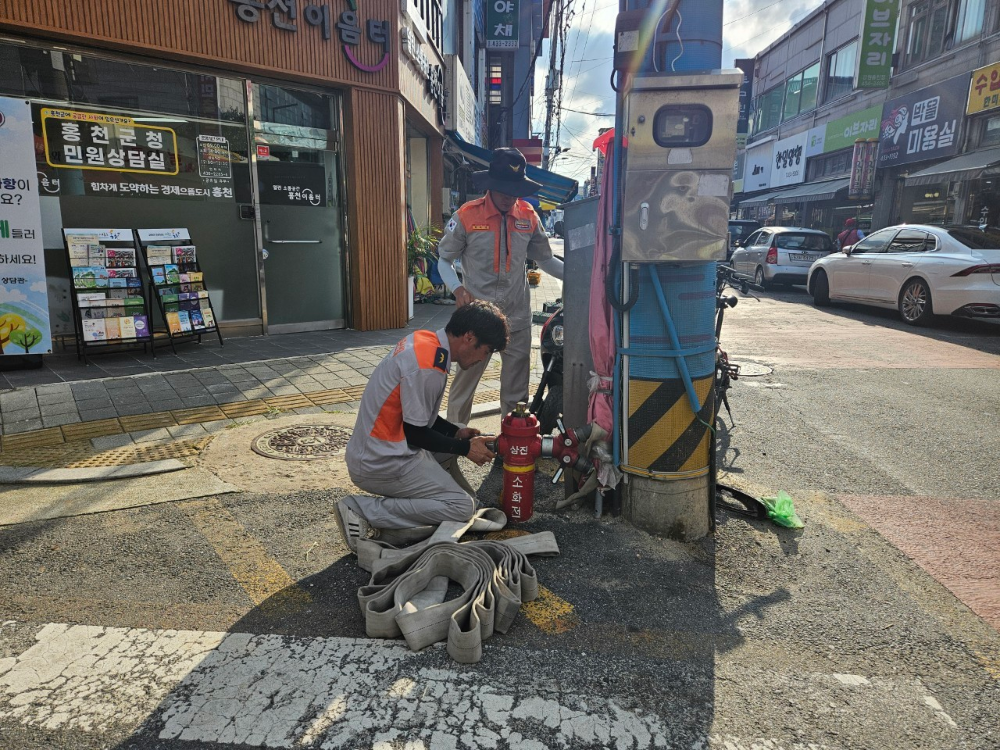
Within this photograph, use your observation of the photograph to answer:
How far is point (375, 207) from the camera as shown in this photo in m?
8.99

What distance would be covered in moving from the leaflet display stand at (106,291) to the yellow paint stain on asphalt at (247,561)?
13.3 feet

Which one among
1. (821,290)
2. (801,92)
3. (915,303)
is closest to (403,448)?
(915,303)

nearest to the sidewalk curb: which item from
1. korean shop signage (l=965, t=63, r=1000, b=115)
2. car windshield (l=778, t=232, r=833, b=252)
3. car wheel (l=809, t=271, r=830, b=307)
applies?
car wheel (l=809, t=271, r=830, b=307)

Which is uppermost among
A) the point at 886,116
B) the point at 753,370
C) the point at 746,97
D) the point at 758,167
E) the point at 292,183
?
the point at 746,97

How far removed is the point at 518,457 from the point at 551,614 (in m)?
0.98

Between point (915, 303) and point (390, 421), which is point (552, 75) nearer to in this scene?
point (915, 303)

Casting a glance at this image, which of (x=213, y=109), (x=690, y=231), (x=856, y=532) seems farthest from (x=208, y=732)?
(x=213, y=109)

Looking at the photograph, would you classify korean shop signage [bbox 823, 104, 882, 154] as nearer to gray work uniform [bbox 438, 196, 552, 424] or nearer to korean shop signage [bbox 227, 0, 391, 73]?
korean shop signage [bbox 227, 0, 391, 73]

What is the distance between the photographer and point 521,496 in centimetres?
370

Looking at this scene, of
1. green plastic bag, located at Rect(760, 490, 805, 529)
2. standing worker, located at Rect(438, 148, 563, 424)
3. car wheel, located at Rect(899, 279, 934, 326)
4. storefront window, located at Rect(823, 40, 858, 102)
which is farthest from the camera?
storefront window, located at Rect(823, 40, 858, 102)

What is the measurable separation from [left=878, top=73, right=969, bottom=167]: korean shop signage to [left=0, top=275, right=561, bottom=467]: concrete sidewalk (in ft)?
55.5

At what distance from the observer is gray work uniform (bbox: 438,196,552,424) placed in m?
4.76

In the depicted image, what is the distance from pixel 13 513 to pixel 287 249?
5.69m

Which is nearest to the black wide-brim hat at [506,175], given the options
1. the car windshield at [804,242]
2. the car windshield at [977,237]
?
the car windshield at [977,237]
